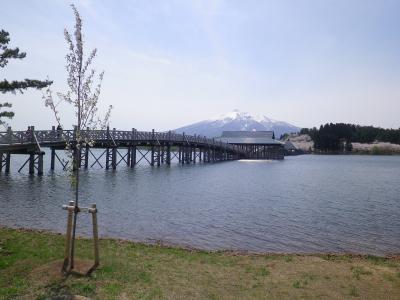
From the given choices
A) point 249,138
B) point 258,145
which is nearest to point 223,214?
point 258,145

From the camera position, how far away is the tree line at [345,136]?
168250mm

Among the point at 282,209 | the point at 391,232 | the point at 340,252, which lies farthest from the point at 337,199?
the point at 340,252

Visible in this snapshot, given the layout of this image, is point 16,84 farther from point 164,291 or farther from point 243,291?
point 243,291

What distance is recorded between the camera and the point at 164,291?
8.89 meters

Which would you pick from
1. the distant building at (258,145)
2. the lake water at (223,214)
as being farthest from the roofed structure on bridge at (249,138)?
the lake water at (223,214)

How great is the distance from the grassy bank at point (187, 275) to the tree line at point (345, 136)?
162392 millimetres

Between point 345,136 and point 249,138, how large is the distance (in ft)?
242

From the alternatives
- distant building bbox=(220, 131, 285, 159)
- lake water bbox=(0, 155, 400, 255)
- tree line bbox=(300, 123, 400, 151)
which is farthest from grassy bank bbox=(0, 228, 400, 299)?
tree line bbox=(300, 123, 400, 151)

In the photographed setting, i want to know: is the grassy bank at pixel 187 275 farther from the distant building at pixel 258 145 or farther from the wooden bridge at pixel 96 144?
the distant building at pixel 258 145

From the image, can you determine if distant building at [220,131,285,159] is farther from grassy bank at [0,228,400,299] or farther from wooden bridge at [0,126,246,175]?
grassy bank at [0,228,400,299]

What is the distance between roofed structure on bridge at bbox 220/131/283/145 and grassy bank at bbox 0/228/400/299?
9490 centimetres

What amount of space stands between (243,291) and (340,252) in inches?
307

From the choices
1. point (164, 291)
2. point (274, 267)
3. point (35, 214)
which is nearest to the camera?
point (164, 291)

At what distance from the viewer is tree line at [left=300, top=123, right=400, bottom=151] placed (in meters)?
168
